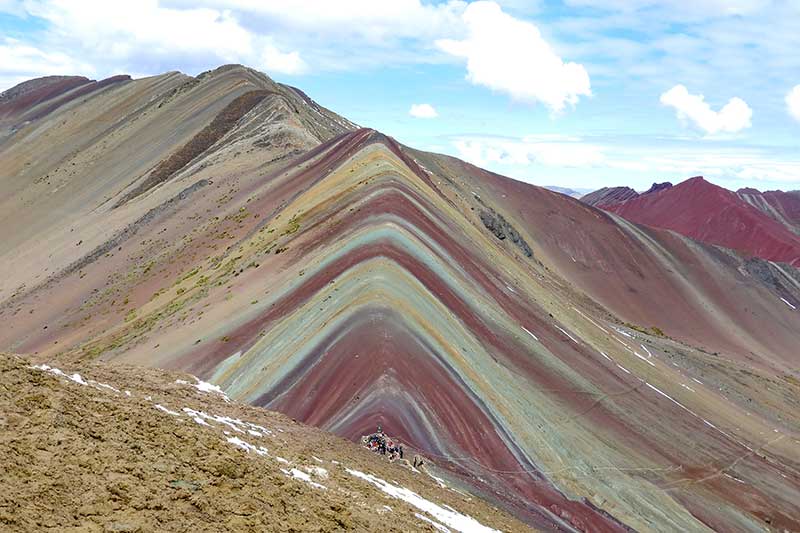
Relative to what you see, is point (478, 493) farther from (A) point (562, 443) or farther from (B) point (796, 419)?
(B) point (796, 419)

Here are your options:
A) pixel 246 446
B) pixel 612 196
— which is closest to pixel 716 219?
pixel 612 196

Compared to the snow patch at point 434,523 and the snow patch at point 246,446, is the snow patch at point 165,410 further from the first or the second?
the snow patch at point 434,523

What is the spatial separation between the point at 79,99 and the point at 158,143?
45.8 metres

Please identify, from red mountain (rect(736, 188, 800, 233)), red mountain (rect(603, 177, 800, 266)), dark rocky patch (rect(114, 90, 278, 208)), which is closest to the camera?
dark rocky patch (rect(114, 90, 278, 208))

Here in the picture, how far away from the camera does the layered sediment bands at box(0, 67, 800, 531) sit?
850 inches

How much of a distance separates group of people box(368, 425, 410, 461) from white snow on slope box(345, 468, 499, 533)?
315 centimetres

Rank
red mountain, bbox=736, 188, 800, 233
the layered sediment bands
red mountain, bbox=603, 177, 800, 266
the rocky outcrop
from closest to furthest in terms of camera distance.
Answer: the layered sediment bands, red mountain, bbox=603, 177, 800, 266, red mountain, bbox=736, 188, 800, 233, the rocky outcrop

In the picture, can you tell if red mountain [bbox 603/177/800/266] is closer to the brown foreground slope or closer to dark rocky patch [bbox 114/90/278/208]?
dark rocky patch [bbox 114/90/278/208]

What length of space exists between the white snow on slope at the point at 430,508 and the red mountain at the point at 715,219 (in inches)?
4355

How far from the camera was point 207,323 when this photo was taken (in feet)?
97.4

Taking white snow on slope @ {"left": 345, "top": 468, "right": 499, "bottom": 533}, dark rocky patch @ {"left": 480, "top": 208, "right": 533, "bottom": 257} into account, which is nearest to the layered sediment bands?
dark rocky patch @ {"left": 480, "top": 208, "right": 533, "bottom": 257}

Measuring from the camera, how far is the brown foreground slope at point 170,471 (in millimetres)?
8922

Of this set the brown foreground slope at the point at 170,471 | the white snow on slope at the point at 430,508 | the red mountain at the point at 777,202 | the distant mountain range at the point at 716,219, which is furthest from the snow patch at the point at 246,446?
the red mountain at the point at 777,202

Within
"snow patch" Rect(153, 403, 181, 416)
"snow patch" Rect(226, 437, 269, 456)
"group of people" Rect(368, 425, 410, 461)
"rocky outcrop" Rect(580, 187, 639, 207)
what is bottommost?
"group of people" Rect(368, 425, 410, 461)
